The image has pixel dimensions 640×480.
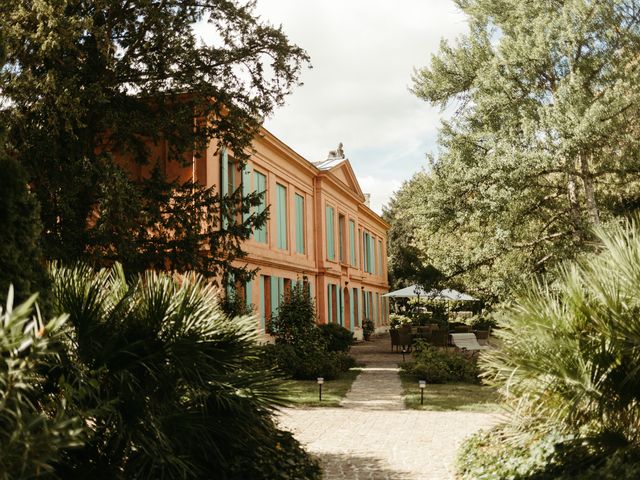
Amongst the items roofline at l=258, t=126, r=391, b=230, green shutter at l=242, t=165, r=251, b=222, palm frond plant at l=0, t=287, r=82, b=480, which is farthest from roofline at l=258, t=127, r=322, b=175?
palm frond plant at l=0, t=287, r=82, b=480

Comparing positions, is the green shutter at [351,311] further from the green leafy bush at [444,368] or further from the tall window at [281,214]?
the green leafy bush at [444,368]

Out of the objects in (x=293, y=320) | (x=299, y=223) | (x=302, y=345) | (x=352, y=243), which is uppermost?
(x=352, y=243)

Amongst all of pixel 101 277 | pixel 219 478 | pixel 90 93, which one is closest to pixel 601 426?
pixel 219 478

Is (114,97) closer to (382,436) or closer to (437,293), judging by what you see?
(382,436)

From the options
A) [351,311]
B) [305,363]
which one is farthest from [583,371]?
[351,311]

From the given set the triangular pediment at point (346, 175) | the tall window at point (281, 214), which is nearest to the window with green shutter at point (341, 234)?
the triangular pediment at point (346, 175)

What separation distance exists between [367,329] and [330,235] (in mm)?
8308

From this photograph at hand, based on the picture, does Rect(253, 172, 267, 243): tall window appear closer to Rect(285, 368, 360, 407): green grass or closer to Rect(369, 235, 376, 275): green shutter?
Rect(285, 368, 360, 407): green grass

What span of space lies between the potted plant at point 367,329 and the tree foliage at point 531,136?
16.0m

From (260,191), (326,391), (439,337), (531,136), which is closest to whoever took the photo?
(326,391)

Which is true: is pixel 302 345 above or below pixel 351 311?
below

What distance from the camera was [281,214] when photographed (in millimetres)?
26375

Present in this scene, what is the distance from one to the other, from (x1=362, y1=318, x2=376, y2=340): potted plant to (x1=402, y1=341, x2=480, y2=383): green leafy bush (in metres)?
20.8

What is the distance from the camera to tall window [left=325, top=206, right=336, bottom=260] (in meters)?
32.4
